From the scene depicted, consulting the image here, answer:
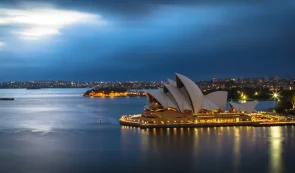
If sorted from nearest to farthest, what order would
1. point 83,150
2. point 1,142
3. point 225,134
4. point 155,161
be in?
point 155,161 → point 83,150 → point 1,142 → point 225,134

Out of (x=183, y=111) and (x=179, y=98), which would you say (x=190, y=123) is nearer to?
(x=183, y=111)

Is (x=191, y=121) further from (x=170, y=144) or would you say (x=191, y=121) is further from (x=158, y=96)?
(x=170, y=144)

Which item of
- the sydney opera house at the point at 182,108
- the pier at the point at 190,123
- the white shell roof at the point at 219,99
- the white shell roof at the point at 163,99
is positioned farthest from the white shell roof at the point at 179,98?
the white shell roof at the point at 219,99

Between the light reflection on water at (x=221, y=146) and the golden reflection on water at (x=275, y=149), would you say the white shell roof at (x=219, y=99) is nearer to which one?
the light reflection on water at (x=221, y=146)

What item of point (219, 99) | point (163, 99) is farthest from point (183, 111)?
point (219, 99)

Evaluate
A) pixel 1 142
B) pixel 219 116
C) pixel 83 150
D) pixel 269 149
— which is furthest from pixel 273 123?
pixel 1 142

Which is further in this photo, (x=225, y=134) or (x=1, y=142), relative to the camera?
(x=225, y=134)

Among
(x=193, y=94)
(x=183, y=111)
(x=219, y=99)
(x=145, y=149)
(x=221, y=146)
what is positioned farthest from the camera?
(x=219, y=99)
